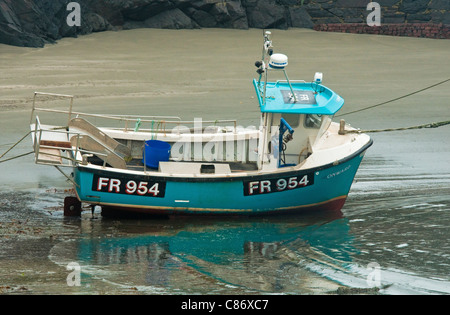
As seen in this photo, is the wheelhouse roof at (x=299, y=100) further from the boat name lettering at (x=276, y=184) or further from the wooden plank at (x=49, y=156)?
the wooden plank at (x=49, y=156)

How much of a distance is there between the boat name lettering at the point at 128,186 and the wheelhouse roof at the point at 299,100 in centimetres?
204

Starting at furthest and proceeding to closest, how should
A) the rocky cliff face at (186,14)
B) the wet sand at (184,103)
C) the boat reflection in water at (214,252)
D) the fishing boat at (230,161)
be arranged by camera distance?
the rocky cliff face at (186,14), the fishing boat at (230,161), the wet sand at (184,103), the boat reflection in water at (214,252)

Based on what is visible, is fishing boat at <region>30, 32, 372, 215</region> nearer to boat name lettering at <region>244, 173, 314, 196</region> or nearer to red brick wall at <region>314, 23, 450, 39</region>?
boat name lettering at <region>244, 173, 314, 196</region>

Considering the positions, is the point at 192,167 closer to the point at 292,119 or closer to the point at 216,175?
the point at 216,175

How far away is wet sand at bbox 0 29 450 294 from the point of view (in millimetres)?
8808

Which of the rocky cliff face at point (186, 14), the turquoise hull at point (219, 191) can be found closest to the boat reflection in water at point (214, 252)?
the turquoise hull at point (219, 191)

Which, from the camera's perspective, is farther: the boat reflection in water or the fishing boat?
the fishing boat

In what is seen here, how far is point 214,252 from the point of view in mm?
9852

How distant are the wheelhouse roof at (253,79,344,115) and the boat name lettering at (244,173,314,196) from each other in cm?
104

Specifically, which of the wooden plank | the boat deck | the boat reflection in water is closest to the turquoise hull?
the boat reflection in water

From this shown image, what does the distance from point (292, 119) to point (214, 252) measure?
3.04 metres

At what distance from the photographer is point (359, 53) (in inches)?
935

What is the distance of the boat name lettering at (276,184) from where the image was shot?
36.5 feet

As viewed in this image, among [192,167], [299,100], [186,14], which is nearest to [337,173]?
[299,100]
